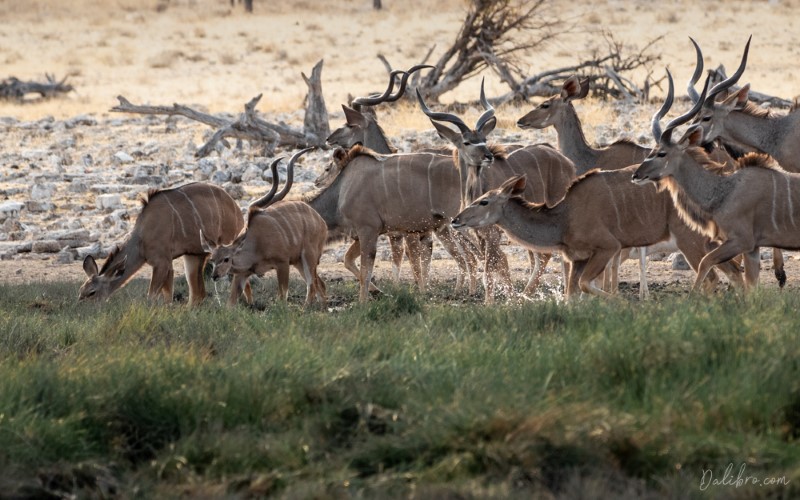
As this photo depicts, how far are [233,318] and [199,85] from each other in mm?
19679

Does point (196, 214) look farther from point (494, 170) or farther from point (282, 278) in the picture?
point (494, 170)

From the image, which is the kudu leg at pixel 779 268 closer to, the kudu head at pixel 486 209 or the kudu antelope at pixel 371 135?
the kudu head at pixel 486 209

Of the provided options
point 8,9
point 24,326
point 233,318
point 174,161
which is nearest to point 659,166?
point 233,318

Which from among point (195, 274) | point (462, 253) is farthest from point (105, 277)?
point (462, 253)

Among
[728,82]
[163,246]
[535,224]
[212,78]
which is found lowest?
[212,78]

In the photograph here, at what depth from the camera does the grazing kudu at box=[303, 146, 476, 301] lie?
966cm

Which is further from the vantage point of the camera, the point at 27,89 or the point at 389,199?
the point at 27,89

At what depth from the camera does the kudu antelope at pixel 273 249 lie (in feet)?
28.1

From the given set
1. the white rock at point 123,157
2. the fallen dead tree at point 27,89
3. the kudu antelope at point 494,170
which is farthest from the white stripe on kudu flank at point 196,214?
the fallen dead tree at point 27,89

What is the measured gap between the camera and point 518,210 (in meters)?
8.20

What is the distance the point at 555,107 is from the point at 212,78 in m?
→ 17.6

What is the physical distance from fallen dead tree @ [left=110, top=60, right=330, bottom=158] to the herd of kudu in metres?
5.09

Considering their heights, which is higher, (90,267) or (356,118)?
(356,118)

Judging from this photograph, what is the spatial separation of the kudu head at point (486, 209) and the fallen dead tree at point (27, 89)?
55.0 feet
